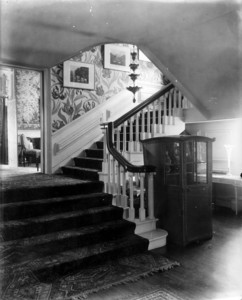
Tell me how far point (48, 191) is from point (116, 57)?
11.6ft

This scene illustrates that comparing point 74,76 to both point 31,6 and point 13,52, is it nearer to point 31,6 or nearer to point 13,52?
point 13,52

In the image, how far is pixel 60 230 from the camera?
140 inches

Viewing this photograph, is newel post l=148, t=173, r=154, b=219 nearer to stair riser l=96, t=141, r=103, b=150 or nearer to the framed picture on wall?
stair riser l=96, t=141, r=103, b=150

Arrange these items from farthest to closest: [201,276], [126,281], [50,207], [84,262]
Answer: [50,207]
[84,262]
[201,276]
[126,281]

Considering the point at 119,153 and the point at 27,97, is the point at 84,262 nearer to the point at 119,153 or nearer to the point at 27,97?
the point at 119,153

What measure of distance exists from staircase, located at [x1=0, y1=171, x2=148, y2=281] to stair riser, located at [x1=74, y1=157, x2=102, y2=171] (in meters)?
0.79

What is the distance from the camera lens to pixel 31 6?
104 inches

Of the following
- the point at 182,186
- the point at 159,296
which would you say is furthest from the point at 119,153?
the point at 159,296

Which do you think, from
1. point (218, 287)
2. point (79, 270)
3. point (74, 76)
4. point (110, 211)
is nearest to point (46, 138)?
point (74, 76)

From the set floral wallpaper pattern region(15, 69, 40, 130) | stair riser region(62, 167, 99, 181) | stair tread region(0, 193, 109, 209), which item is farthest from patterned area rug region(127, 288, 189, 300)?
floral wallpaper pattern region(15, 69, 40, 130)

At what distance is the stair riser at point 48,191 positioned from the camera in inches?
147

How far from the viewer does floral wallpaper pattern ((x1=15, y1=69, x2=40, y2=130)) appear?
7547mm

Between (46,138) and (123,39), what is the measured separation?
248 cm

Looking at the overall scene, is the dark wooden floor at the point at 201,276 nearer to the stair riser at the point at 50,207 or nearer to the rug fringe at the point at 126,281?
the rug fringe at the point at 126,281
